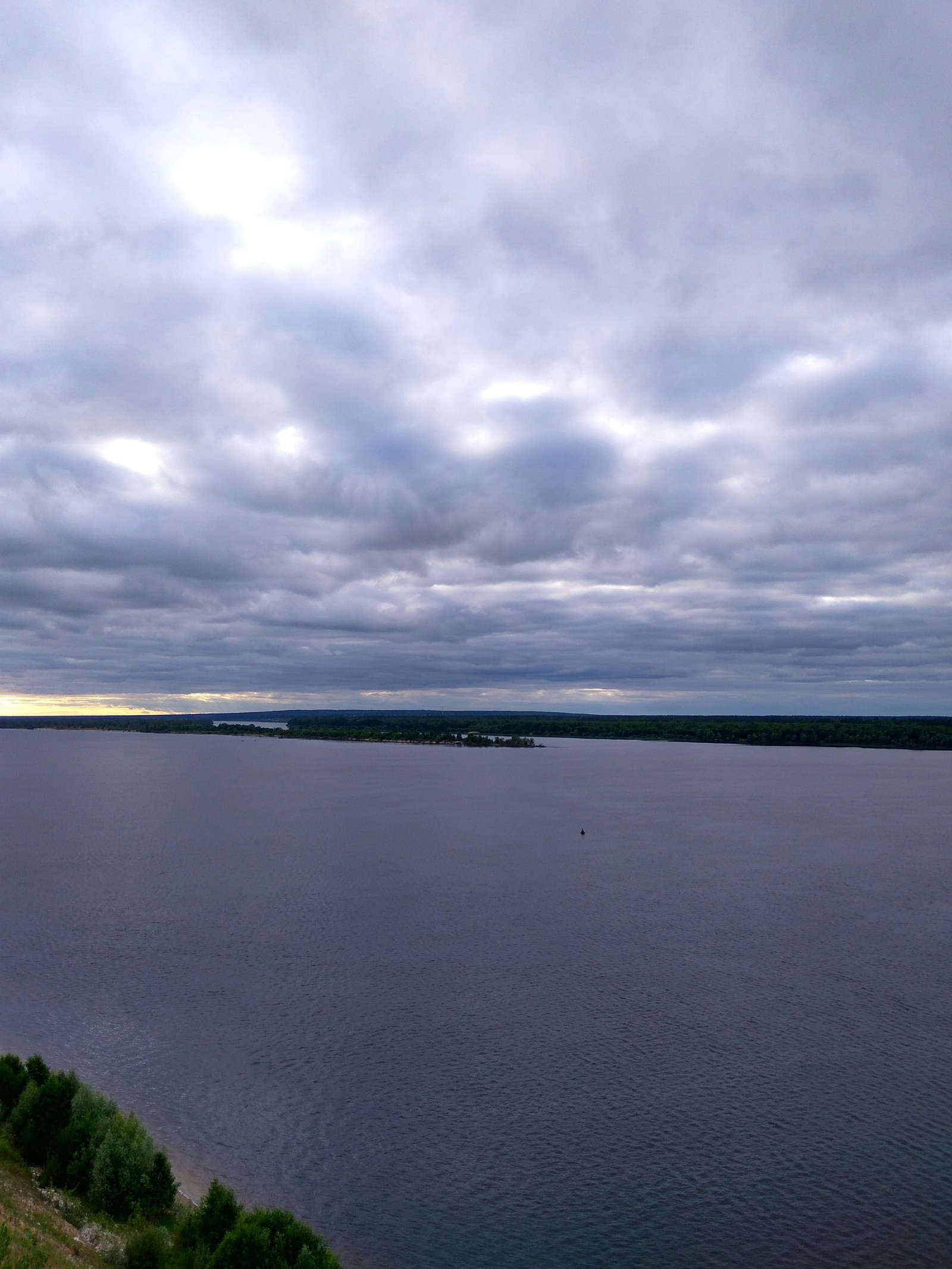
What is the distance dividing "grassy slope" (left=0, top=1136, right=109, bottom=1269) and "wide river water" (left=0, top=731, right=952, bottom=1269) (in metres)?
2.42

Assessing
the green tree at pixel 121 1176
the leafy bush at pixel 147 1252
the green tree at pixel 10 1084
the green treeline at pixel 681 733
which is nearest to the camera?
the leafy bush at pixel 147 1252

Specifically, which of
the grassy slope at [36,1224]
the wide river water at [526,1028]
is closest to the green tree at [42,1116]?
the grassy slope at [36,1224]

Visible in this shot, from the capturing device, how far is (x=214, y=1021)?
698 inches

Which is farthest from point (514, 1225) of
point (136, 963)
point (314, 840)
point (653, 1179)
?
point (314, 840)

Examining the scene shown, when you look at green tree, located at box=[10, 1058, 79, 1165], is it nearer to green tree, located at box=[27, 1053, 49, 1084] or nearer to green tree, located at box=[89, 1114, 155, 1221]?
green tree, located at box=[27, 1053, 49, 1084]

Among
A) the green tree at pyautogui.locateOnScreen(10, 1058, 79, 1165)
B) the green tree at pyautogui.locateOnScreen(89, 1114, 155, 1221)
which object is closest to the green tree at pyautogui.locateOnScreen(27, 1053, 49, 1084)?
the green tree at pyautogui.locateOnScreen(10, 1058, 79, 1165)

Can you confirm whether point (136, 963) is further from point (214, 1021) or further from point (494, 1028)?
point (494, 1028)

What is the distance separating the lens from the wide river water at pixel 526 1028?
450 inches

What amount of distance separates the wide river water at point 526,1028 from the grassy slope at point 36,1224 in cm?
242

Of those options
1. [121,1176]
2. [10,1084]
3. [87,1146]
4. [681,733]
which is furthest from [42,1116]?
[681,733]

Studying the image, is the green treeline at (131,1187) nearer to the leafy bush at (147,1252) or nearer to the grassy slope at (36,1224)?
Result: the leafy bush at (147,1252)

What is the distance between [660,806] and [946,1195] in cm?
4378

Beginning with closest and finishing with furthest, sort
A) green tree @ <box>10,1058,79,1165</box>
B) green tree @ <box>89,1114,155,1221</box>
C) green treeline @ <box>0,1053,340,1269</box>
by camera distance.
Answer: green treeline @ <box>0,1053,340,1269</box> < green tree @ <box>89,1114,155,1221</box> < green tree @ <box>10,1058,79,1165</box>

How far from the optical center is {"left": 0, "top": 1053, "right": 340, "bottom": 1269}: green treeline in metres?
8.79
